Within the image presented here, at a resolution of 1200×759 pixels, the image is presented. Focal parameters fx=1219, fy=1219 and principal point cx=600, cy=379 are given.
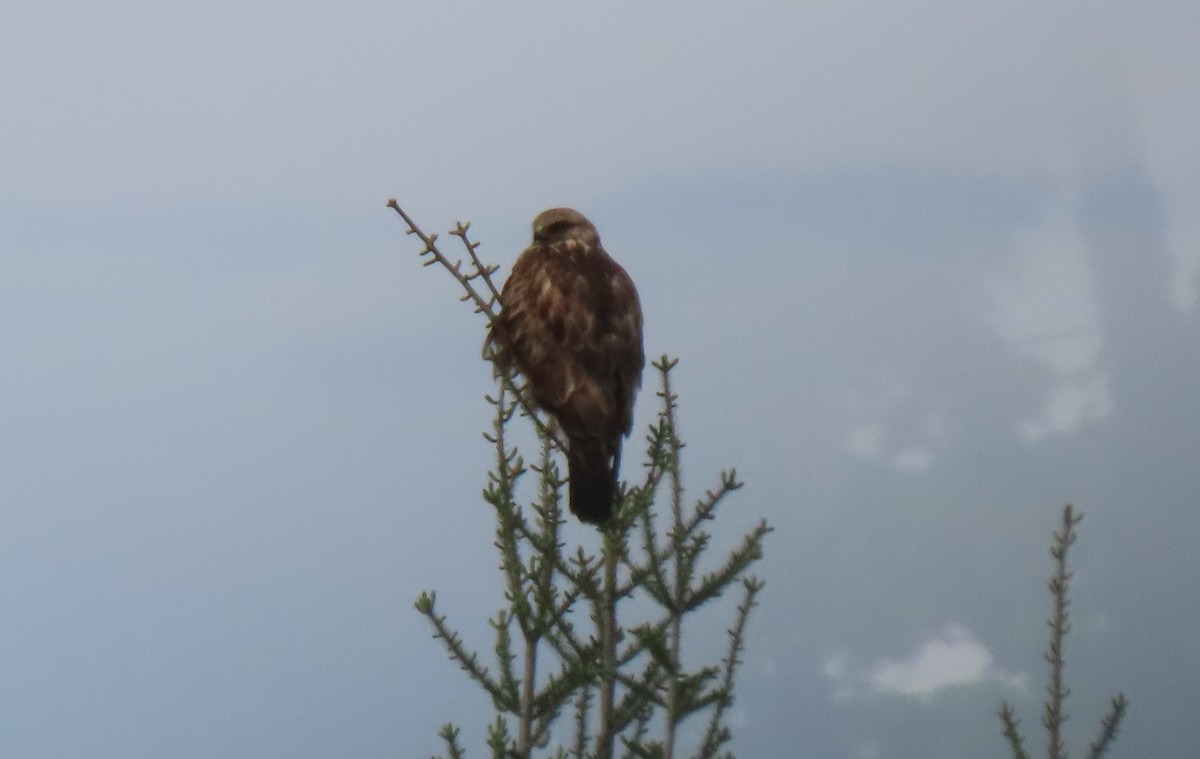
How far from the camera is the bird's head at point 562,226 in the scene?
3886 millimetres

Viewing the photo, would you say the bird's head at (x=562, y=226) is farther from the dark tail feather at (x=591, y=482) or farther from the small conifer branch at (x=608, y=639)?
the small conifer branch at (x=608, y=639)

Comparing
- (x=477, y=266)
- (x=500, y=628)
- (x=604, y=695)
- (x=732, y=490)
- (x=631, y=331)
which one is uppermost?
(x=631, y=331)

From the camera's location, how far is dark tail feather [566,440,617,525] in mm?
3000

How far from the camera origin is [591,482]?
9.96 feet

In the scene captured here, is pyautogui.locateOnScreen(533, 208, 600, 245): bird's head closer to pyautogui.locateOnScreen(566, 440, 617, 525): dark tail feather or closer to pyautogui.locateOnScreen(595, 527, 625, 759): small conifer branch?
pyautogui.locateOnScreen(566, 440, 617, 525): dark tail feather

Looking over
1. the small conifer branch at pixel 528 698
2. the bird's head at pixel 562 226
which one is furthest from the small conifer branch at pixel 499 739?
the bird's head at pixel 562 226

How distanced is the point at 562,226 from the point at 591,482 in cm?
116

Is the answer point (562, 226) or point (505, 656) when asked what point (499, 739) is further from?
point (562, 226)

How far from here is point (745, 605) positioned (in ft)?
10.2

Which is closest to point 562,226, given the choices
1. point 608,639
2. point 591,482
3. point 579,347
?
point 579,347

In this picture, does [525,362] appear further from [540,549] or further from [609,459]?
[540,549]

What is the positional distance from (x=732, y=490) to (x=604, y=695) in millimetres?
562

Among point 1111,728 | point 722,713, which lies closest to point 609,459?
point 722,713

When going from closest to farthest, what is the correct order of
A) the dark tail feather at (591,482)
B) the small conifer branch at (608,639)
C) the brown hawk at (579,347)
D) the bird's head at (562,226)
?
the small conifer branch at (608,639)
the dark tail feather at (591,482)
the brown hawk at (579,347)
the bird's head at (562,226)
